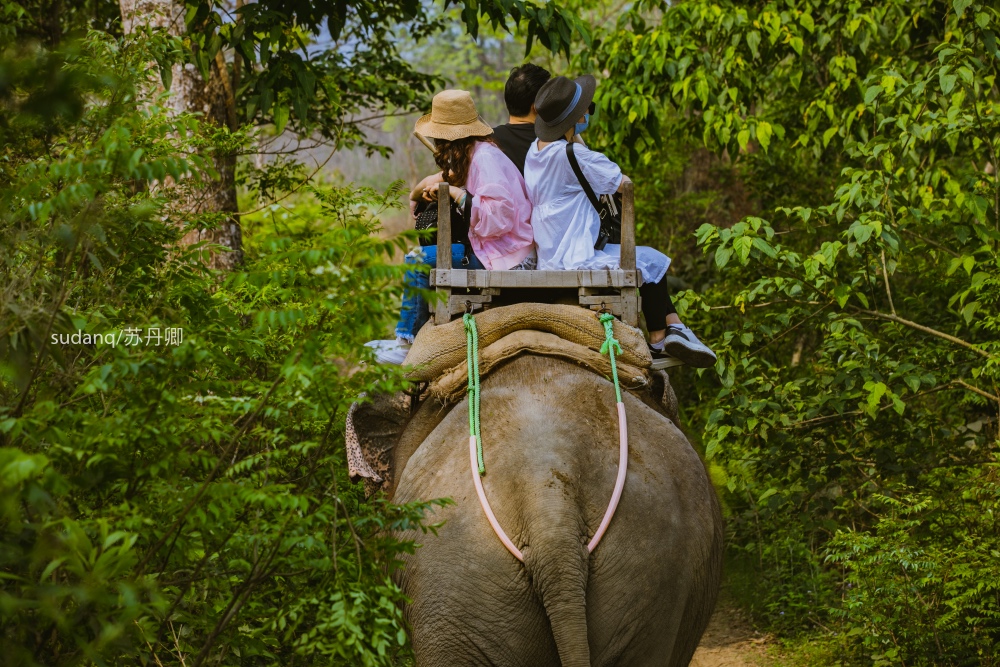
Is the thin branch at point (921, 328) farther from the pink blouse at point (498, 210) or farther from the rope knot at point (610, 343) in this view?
the rope knot at point (610, 343)

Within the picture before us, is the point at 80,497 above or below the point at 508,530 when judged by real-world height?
above

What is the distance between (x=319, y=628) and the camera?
2859 millimetres

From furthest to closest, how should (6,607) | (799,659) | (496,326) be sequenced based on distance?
1. (799,659)
2. (496,326)
3. (6,607)

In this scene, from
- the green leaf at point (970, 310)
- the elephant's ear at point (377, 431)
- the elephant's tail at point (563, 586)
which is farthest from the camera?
the green leaf at point (970, 310)

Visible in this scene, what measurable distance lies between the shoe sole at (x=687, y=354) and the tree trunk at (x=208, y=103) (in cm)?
314

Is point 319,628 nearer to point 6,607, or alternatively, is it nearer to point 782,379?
point 6,607

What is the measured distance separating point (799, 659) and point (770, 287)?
2175mm

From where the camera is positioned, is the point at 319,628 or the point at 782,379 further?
the point at 782,379

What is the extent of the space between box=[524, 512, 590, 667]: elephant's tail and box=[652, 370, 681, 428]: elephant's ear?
133 cm

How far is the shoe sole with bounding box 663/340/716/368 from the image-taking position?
4.77 m

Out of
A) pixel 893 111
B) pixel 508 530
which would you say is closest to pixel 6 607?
pixel 508 530

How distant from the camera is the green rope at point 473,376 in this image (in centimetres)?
363

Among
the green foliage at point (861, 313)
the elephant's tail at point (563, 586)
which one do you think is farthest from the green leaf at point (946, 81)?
the elephant's tail at point (563, 586)

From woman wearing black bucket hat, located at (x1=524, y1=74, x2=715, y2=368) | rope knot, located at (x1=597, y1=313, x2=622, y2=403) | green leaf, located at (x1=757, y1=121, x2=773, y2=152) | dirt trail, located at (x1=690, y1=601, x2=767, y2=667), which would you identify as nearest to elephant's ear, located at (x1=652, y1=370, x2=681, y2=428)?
woman wearing black bucket hat, located at (x1=524, y1=74, x2=715, y2=368)
